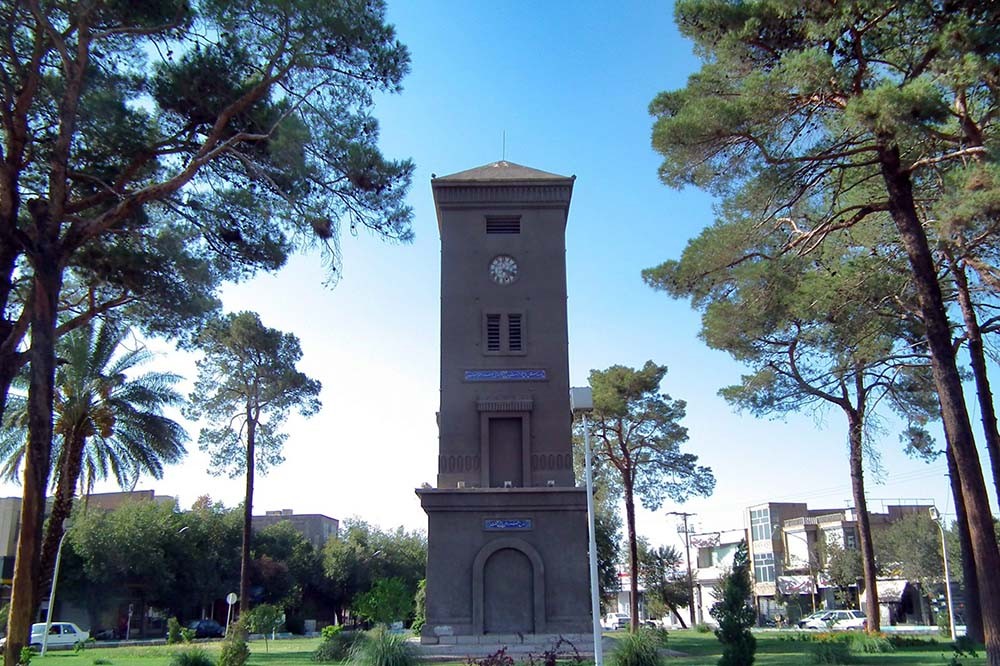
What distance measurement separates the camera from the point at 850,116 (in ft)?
44.1

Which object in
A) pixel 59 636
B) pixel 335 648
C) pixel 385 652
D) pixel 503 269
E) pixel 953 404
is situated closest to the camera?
pixel 953 404

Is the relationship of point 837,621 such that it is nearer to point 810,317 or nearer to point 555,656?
point 810,317

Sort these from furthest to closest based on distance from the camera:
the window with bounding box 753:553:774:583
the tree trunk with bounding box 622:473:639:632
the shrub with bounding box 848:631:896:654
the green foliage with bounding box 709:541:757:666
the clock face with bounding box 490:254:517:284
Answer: the window with bounding box 753:553:774:583 < the tree trunk with bounding box 622:473:639:632 < the clock face with bounding box 490:254:517:284 < the shrub with bounding box 848:631:896:654 < the green foliage with bounding box 709:541:757:666

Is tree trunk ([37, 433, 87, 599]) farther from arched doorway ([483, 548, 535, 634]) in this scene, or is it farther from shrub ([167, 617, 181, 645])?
arched doorway ([483, 548, 535, 634])

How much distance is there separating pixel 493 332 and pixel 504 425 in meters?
3.16

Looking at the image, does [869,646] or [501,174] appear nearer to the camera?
[869,646]

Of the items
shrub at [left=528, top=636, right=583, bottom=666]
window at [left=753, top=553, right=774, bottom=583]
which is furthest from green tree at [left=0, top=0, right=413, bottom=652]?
window at [left=753, top=553, right=774, bottom=583]

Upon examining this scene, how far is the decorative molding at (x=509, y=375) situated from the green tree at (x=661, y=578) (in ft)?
110

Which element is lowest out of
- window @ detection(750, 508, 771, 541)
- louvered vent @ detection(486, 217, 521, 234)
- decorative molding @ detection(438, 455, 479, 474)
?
decorative molding @ detection(438, 455, 479, 474)

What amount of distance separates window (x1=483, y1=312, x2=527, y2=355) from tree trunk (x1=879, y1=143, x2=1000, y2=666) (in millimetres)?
14757

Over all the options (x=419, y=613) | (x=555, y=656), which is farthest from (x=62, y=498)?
(x=555, y=656)

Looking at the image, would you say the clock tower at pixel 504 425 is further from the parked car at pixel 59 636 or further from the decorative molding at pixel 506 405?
the parked car at pixel 59 636

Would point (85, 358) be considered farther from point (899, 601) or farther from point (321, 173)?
point (899, 601)

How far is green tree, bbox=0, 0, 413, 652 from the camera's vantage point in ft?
43.9
